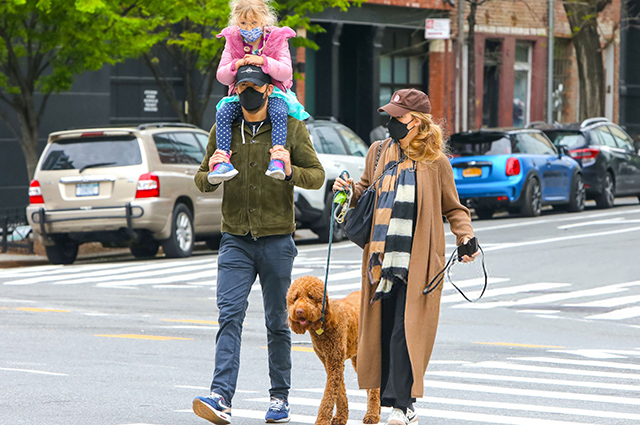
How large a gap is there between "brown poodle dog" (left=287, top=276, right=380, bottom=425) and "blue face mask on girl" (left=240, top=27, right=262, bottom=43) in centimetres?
132

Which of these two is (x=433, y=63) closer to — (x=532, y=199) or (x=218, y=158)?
(x=532, y=199)

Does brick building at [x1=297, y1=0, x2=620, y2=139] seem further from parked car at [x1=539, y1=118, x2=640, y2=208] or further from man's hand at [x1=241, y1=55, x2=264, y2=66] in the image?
man's hand at [x1=241, y1=55, x2=264, y2=66]

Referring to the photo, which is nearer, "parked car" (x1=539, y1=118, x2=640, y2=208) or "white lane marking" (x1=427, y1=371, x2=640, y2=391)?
"white lane marking" (x1=427, y1=371, x2=640, y2=391)

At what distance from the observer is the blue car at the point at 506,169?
23.4 meters

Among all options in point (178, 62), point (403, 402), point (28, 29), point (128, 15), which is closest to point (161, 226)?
point (28, 29)

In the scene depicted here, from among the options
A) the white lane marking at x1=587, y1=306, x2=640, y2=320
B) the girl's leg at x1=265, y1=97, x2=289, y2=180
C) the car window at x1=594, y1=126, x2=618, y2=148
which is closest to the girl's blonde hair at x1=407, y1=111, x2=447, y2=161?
the girl's leg at x1=265, y1=97, x2=289, y2=180

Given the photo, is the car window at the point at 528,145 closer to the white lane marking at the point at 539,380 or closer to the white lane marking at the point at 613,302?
the white lane marking at the point at 613,302

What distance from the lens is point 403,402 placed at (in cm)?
629

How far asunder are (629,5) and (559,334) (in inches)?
1493

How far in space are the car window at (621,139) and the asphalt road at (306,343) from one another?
882 cm

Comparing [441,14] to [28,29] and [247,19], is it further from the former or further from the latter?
[247,19]

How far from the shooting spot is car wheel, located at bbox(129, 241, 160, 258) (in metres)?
19.4

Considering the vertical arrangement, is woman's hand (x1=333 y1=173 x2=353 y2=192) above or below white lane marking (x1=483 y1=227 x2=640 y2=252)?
above

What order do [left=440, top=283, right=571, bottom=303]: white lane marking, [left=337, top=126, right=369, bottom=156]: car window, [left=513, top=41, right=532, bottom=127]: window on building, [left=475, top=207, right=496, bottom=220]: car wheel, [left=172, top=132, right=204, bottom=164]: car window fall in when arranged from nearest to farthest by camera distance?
1. [left=440, top=283, right=571, bottom=303]: white lane marking
2. [left=172, top=132, right=204, bottom=164]: car window
3. [left=337, top=126, right=369, bottom=156]: car window
4. [left=475, top=207, right=496, bottom=220]: car wheel
5. [left=513, top=41, right=532, bottom=127]: window on building
